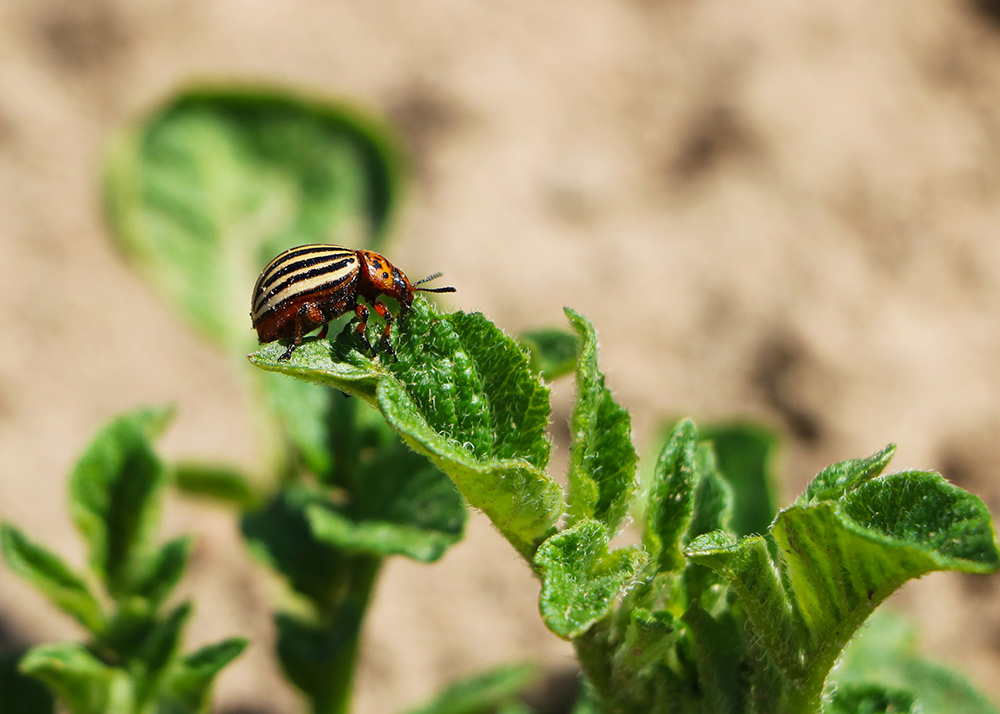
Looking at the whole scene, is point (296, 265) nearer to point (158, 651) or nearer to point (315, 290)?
point (315, 290)

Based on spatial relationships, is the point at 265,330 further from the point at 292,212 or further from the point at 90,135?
the point at 90,135

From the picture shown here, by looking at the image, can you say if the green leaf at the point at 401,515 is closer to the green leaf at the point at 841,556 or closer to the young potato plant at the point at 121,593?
the young potato plant at the point at 121,593

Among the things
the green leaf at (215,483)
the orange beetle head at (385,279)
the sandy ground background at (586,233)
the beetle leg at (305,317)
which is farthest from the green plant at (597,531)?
the sandy ground background at (586,233)

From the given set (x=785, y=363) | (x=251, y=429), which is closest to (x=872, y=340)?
(x=785, y=363)

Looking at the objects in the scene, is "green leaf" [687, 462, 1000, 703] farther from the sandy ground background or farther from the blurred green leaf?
the sandy ground background

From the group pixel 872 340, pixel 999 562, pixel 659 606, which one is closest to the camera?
pixel 999 562
